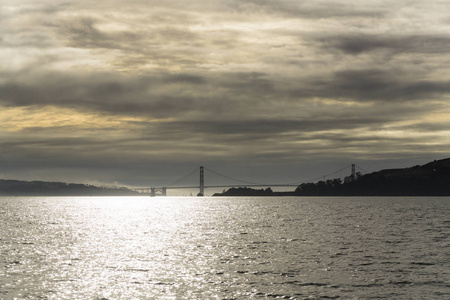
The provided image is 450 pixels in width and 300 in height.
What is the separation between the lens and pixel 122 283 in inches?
1494

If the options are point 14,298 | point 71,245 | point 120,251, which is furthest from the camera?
point 71,245

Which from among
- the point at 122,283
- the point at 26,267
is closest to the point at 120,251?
the point at 26,267

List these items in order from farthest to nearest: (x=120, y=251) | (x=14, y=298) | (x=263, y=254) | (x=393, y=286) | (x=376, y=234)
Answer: (x=376, y=234) → (x=120, y=251) → (x=263, y=254) → (x=393, y=286) → (x=14, y=298)

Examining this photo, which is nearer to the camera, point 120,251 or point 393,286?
point 393,286

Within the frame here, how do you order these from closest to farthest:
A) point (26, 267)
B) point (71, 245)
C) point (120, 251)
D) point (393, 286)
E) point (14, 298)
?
point (14, 298), point (393, 286), point (26, 267), point (120, 251), point (71, 245)

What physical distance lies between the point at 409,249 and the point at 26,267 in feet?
137

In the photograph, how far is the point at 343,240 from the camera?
224 ft

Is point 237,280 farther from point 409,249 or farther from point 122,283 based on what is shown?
point 409,249

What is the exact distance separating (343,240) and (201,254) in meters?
22.9

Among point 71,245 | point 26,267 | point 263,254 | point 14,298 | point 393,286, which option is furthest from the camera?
point 71,245

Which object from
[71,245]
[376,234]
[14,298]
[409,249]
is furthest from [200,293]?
[376,234]

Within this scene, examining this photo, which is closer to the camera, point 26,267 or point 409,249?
point 26,267

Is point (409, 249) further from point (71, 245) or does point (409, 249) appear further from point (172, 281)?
point (71, 245)

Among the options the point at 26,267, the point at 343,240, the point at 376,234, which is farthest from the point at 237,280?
the point at 376,234
